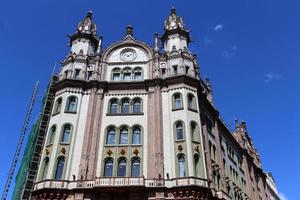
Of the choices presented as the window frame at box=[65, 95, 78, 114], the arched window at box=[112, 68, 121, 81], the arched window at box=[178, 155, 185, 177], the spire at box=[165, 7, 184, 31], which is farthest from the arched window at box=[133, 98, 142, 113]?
the spire at box=[165, 7, 184, 31]

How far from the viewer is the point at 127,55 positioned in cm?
4525

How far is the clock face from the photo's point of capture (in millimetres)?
44688

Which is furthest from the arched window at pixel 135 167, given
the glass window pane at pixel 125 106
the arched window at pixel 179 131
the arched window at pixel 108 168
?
the glass window pane at pixel 125 106

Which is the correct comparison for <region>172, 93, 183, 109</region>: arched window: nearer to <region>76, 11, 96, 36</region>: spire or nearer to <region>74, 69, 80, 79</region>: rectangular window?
<region>74, 69, 80, 79</region>: rectangular window

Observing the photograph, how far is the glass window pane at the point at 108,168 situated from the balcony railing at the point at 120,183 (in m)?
2.18

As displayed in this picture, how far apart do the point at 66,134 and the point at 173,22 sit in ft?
80.6

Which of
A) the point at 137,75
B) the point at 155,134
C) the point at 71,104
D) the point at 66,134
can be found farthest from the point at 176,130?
the point at 71,104

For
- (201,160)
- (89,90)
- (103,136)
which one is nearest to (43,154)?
(103,136)

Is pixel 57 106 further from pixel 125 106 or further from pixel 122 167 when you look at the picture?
pixel 122 167

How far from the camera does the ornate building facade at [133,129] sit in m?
32.4

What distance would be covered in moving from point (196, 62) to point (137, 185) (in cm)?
2259

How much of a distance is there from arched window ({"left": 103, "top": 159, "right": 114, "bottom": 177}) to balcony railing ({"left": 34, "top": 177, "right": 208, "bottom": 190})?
6.98 feet

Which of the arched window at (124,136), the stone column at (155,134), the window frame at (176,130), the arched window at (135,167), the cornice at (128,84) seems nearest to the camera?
the stone column at (155,134)

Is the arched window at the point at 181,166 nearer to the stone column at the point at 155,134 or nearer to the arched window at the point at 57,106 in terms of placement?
the stone column at the point at 155,134
